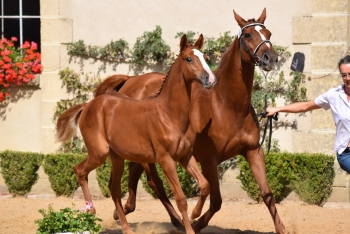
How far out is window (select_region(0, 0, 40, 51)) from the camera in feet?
35.6

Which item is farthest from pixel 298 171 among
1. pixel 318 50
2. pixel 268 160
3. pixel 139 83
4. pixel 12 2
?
pixel 12 2

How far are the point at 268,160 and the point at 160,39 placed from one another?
7.88ft

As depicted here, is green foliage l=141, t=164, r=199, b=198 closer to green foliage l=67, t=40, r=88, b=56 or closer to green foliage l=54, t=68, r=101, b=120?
green foliage l=54, t=68, r=101, b=120

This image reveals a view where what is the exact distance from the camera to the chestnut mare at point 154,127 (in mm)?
6117

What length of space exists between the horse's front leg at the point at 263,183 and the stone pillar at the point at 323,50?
3.33 meters

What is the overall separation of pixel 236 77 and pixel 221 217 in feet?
7.98

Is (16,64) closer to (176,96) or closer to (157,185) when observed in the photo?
(157,185)

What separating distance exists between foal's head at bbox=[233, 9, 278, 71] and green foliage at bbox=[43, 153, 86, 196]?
414 cm

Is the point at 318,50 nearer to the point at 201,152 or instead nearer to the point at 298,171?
the point at 298,171

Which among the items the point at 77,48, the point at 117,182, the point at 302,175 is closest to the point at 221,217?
the point at 302,175

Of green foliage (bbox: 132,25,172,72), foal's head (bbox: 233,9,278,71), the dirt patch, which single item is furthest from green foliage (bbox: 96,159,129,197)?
foal's head (bbox: 233,9,278,71)

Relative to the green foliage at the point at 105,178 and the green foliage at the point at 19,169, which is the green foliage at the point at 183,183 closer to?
the green foliage at the point at 105,178

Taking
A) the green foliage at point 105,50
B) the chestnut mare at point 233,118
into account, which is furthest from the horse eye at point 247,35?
the green foliage at point 105,50

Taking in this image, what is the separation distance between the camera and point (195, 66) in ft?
19.5
